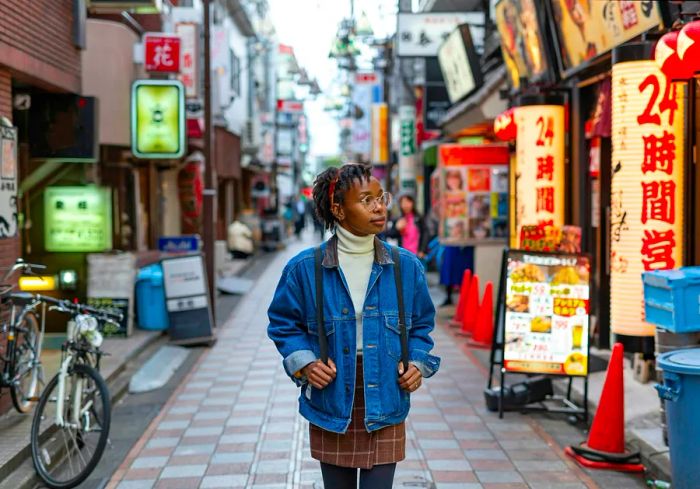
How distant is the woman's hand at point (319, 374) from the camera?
12.6 ft

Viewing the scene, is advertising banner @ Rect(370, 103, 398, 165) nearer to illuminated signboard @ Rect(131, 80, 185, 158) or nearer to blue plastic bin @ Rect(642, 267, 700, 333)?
illuminated signboard @ Rect(131, 80, 185, 158)

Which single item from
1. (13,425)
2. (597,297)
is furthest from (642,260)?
(13,425)

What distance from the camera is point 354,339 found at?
3.94 meters

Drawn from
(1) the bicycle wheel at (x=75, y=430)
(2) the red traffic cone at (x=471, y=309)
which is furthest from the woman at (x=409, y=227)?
(1) the bicycle wheel at (x=75, y=430)

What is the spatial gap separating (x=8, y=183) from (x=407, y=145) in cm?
2243

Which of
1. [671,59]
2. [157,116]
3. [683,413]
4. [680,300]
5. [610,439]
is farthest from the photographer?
[157,116]

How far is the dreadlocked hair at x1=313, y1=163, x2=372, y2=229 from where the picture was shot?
13.2ft

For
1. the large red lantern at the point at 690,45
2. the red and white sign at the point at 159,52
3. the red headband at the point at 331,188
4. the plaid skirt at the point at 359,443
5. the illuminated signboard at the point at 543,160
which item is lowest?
the plaid skirt at the point at 359,443

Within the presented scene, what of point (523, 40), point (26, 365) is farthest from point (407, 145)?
point (26, 365)

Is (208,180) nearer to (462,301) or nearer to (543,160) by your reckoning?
(462,301)

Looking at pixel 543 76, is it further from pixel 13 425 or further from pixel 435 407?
pixel 13 425

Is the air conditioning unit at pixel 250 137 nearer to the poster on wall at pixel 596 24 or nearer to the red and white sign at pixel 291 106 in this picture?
the red and white sign at pixel 291 106

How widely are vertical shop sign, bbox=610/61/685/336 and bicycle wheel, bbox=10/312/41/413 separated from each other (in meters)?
4.92

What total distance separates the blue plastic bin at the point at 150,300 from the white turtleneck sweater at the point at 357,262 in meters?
9.39
